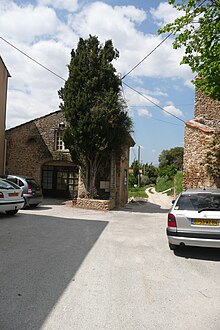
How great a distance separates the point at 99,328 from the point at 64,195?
53.8ft

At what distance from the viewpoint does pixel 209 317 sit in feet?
10.9

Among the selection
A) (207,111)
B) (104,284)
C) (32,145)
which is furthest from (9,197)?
(207,111)

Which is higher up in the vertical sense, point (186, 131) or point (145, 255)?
point (186, 131)

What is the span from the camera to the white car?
9.70 metres

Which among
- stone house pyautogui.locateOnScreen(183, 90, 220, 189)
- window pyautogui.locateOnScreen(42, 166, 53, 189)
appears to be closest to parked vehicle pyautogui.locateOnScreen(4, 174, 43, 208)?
window pyautogui.locateOnScreen(42, 166, 53, 189)

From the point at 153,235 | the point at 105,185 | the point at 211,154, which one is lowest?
the point at 153,235

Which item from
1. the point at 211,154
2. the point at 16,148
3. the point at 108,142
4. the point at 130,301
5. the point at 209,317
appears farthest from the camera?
the point at 16,148

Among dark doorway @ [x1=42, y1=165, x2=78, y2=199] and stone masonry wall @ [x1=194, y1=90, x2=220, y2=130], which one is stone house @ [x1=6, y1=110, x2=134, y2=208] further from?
stone masonry wall @ [x1=194, y1=90, x2=220, y2=130]

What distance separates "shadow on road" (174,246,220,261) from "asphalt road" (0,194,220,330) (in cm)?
2

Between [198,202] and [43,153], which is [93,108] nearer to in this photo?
[43,153]

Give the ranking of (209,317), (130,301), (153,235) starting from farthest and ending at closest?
(153,235), (130,301), (209,317)

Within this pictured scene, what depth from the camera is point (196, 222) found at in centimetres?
A: 569

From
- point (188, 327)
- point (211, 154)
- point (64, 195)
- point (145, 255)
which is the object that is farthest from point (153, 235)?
point (64, 195)

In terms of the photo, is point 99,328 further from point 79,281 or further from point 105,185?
point 105,185
